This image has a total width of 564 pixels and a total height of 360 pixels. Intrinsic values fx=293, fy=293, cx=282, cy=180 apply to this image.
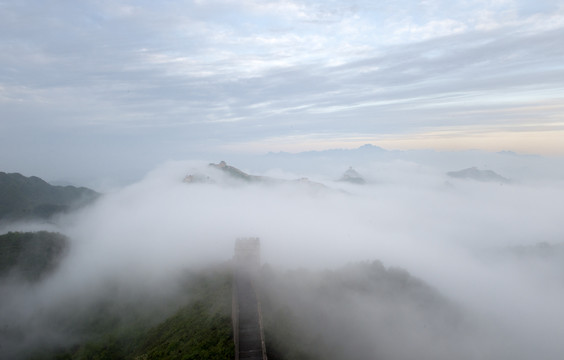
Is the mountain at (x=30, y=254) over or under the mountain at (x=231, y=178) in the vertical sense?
under

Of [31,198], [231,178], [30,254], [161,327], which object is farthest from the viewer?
[231,178]

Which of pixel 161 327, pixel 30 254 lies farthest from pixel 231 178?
pixel 161 327

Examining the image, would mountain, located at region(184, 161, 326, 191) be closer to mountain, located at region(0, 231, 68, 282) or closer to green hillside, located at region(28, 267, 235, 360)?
mountain, located at region(0, 231, 68, 282)

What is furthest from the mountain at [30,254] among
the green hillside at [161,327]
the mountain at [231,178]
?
the mountain at [231,178]

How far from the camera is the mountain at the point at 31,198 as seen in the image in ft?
317

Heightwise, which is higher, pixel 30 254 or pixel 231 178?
pixel 231 178

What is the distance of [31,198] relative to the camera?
364 feet

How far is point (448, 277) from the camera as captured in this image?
7819 centimetres

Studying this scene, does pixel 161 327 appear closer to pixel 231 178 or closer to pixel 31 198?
pixel 231 178

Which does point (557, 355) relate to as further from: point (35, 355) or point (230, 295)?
point (35, 355)

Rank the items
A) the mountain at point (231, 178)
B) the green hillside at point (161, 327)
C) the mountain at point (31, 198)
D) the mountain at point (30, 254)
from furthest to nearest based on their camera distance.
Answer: the mountain at point (231, 178), the mountain at point (31, 198), the mountain at point (30, 254), the green hillside at point (161, 327)

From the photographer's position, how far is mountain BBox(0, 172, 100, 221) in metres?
96.7

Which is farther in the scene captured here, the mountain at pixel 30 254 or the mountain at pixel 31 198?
the mountain at pixel 31 198

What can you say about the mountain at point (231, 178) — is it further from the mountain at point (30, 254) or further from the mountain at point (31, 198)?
the mountain at point (30, 254)
